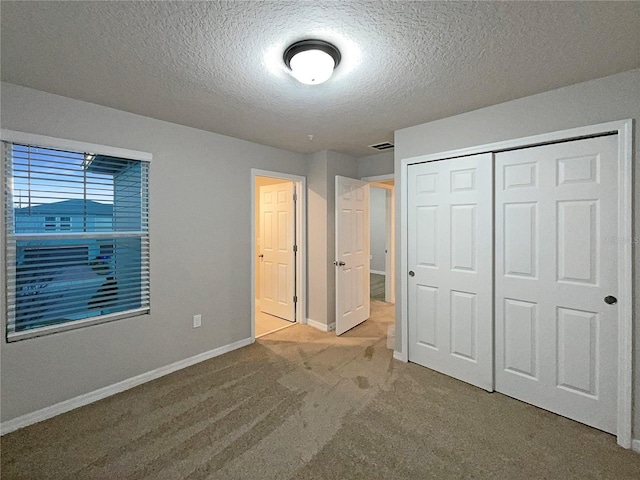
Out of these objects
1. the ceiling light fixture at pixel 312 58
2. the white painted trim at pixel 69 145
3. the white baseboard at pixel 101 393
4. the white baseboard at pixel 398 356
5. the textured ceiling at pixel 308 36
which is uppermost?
the textured ceiling at pixel 308 36

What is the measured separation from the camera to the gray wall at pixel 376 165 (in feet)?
13.1

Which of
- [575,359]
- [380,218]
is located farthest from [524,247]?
[380,218]

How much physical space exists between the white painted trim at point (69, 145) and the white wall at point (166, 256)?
46mm

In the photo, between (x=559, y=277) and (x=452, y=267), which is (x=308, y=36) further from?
(x=559, y=277)

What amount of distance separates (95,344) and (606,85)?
4.11m

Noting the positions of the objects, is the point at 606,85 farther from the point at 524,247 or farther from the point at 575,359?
the point at 575,359

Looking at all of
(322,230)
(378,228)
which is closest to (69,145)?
(322,230)

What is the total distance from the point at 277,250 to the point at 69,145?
2609mm

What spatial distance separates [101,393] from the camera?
242 centimetres

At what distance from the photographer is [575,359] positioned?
2.12 meters

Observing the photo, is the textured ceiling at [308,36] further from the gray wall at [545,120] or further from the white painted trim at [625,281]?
the white painted trim at [625,281]

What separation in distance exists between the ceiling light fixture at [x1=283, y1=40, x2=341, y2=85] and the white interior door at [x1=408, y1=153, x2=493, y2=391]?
1.53 metres

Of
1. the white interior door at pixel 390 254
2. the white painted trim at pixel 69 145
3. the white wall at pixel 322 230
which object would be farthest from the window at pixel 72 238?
the white interior door at pixel 390 254

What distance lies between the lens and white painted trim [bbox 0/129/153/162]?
6.63ft
